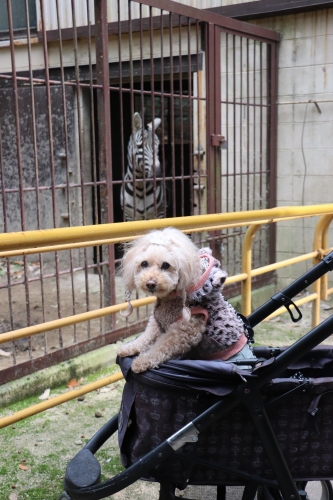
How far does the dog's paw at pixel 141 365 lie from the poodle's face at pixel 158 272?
0.24 meters

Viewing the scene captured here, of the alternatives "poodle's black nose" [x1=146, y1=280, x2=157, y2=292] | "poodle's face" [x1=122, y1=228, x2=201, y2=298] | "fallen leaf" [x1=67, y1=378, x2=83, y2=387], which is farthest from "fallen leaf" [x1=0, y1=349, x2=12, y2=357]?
"poodle's black nose" [x1=146, y1=280, x2=157, y2=292]

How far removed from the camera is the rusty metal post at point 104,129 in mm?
4340

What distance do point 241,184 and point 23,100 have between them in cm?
299

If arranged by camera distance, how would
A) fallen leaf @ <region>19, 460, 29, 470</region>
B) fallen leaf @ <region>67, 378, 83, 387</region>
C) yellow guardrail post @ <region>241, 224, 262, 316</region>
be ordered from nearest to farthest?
fallen leaf @ <region>19, 460, 29, 470</region>, yellow guardrail post @ <region>241, 224, 262, 316</region>, fallen leaf @ <region>67, 378, 83, 387</region>

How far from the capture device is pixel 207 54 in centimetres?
540

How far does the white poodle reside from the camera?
2.00 m

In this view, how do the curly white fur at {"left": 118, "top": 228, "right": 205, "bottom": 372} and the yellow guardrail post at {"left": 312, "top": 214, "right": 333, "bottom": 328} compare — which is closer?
the curly white fur at {"left": 118, "top": 228, "right": 205, "bottom": 372}

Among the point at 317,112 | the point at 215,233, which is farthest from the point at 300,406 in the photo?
the point at 317,112

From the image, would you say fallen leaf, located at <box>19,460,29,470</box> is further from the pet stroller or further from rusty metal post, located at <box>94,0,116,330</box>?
rusty metal post, located at <box>94,0,116,330</box>

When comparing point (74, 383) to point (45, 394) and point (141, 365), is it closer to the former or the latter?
point (45, 394)

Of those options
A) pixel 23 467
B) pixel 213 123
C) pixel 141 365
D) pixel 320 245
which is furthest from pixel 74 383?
pixel 213 123

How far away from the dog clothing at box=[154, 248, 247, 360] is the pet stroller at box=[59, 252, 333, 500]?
0.28m

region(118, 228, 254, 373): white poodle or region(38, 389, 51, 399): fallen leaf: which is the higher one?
region(118, 228, 254, 373): white poodle

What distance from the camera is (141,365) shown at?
6.30 feet
